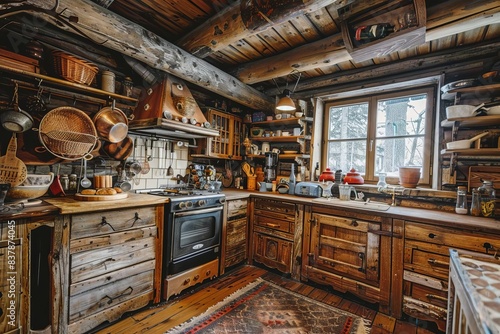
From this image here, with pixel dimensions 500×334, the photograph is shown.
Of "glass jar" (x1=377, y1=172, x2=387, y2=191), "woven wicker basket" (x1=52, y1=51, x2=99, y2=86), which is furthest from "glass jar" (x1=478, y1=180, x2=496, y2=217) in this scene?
"woven wicker basket" (x1=52, y1=51, x2=99, y2=86)

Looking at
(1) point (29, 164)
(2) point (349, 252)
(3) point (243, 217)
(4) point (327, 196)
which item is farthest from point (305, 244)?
(1) point (29, 164)

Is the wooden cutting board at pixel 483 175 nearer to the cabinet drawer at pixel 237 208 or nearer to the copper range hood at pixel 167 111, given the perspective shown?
the cabinet drawer at pixel 237 208

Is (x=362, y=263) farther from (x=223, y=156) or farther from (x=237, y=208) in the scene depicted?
(x=223, y=156)

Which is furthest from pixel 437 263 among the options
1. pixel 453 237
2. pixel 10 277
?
pixel 10 277

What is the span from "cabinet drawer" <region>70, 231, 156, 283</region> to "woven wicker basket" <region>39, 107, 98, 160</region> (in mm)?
896

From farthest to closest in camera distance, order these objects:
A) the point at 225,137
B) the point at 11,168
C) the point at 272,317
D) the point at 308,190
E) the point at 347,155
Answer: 1. the point at 225,137
2. the point at 347,155
3. the point at 308,190
4. the point at 272,317
5. the point at 11,168

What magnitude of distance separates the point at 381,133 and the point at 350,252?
1.66m

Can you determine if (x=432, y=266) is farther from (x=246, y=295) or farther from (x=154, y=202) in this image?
(x=154, y=202)

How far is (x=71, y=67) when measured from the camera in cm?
196

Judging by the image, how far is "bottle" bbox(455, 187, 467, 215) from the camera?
2223 millimetres

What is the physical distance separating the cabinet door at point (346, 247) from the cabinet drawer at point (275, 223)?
0.94ft

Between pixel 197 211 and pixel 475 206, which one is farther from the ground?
pixel 475 206

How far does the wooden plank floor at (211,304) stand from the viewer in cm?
191

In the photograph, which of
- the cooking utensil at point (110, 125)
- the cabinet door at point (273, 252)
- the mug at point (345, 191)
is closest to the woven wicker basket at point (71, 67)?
the cooking utensil at point (110, 125)
